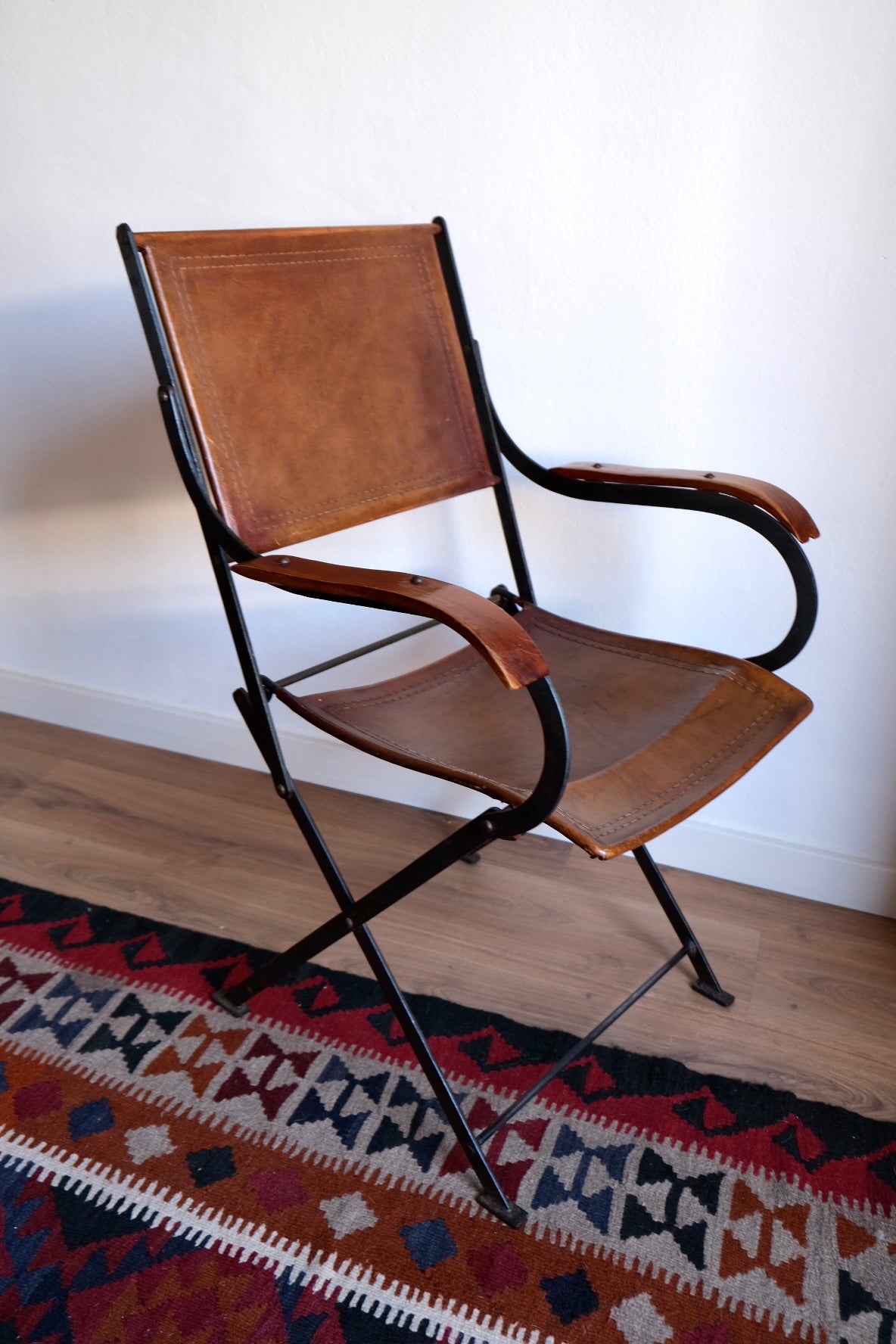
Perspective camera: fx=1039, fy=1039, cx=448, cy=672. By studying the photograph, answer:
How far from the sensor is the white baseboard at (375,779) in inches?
66.6

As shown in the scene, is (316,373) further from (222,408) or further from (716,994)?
(716,994)

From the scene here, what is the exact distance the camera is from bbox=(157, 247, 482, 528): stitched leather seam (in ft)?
3.93

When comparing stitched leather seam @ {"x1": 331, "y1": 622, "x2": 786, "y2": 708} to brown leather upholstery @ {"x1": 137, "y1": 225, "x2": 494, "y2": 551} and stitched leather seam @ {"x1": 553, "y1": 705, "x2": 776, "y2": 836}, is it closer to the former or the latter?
stitched leather seam @ {"x1": 553, "y1": 705, "x2": 776, "y2": 836}


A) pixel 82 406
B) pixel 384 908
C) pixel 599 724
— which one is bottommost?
pixel 384 908

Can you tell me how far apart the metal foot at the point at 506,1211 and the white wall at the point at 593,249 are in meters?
0.74

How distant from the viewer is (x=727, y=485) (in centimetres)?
127

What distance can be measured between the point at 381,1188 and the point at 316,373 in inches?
39.3

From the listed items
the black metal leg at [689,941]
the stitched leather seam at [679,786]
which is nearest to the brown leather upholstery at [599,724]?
the stitched leather seam at [679,786]

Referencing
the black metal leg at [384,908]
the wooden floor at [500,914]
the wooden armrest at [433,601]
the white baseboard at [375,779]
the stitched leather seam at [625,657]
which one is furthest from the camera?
the white baseboard at [375,779]

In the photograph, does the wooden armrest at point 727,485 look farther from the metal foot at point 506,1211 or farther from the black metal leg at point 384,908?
the metal foot at point 506,1211

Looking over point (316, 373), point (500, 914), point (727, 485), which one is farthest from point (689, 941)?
point (316, 373)

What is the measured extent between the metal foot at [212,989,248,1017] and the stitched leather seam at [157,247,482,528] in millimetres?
688

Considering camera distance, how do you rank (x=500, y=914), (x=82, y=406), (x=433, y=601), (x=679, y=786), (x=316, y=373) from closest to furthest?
(x=433, y=601), (x=679, y=786), (x=316, y=373), (x=500, y=914), (x=82, y=406)

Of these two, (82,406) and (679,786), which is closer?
(679,786)
